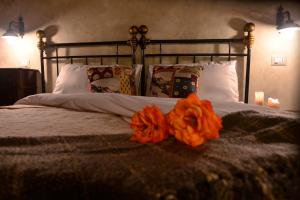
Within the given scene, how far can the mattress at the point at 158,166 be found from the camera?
49 cm

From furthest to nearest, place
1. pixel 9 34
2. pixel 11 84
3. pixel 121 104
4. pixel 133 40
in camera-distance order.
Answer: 1. pixel 9 34
2. pixel 11 84
3. pixel 133 40
4. pixel 121 104

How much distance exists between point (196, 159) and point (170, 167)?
82 millimetres

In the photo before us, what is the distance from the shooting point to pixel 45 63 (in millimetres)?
2727

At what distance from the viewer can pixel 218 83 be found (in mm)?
1980

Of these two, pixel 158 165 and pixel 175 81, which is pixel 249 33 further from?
pixel 158 165

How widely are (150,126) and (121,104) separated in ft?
1.75

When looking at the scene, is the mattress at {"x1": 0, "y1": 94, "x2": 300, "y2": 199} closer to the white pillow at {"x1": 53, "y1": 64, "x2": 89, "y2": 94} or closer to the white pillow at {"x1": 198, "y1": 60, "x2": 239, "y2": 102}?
the white pillow at {"x1": 198, "y1": 60, "x2": 239, "y2": 102}

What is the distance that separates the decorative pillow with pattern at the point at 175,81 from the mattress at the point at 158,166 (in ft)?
3.22

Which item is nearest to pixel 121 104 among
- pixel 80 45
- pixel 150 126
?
pixel 150 126

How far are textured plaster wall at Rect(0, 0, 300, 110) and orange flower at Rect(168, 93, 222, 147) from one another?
1765 mm

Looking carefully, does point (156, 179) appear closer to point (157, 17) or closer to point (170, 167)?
point (170, 167)

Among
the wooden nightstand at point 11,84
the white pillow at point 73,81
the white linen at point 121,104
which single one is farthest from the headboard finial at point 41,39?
the white linen at point 121,104

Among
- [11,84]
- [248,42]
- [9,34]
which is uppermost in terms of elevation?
[9,34]

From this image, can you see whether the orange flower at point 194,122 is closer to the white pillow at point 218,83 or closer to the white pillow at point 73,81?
the white pillow at point 218,83
